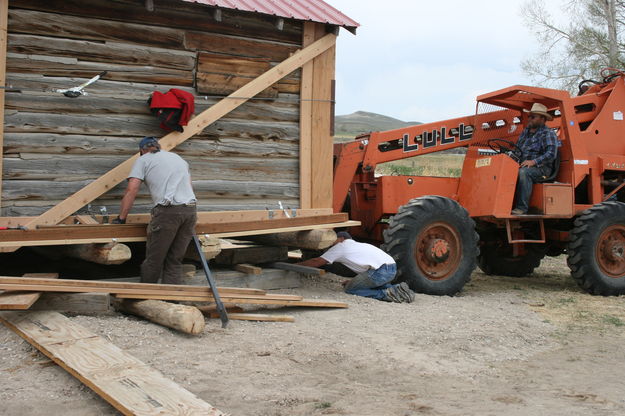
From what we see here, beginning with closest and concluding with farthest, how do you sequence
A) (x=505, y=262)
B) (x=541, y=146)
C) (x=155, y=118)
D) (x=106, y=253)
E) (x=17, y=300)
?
(x=17, y=300), (x=106, y=253), (x=155, y=118), (x=541, y=146), (x=505, y=262)

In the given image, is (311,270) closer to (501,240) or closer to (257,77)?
(257,77)

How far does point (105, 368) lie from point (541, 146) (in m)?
7.45

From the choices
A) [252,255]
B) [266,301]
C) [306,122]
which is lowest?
[266,301]

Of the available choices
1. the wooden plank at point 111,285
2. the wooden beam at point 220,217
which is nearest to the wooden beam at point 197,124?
the wooden beam at point 220,217

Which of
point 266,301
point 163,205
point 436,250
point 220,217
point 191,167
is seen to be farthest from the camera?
point 436,250

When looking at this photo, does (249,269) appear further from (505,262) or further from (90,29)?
(505,262)

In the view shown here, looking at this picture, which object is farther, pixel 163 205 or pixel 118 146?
pixel 118 146

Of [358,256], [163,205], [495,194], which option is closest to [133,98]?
[163,205]

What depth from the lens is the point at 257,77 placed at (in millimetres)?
8797

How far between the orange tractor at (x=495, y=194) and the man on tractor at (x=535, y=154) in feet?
0.56

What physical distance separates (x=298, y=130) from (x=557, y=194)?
399cm

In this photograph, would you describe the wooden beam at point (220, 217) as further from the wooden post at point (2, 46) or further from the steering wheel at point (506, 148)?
the steering wheel at point (506, 148)

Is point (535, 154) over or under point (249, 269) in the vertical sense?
over

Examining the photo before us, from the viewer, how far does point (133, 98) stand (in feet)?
26.6
